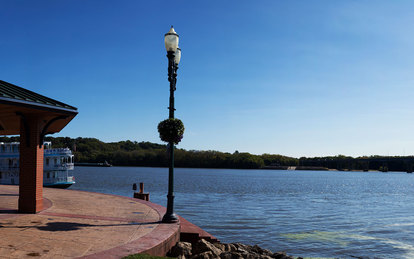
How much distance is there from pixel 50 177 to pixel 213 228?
110 feet

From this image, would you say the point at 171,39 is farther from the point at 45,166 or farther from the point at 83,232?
the point at 45,166

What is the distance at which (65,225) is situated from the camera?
10367 mm

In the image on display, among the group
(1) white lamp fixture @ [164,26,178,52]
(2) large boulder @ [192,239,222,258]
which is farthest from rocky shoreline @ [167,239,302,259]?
(1) white lamp fixture @ [164,26,178,52]

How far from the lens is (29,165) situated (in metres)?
12.2

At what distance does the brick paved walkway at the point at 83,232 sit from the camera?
25.4 ft

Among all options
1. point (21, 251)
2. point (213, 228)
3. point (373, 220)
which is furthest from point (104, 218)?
point (373, 220)

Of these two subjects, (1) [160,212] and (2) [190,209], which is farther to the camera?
(2) [190,209]

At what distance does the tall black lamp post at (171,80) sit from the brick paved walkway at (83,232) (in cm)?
55

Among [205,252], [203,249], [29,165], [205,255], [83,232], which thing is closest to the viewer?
[83,232]

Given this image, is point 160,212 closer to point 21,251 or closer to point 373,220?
point 21,251

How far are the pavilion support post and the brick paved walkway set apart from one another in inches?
17.6

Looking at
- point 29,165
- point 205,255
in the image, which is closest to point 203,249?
point 205,255

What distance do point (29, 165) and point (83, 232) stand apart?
13.4ft

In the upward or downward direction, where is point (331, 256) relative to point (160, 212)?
downward
